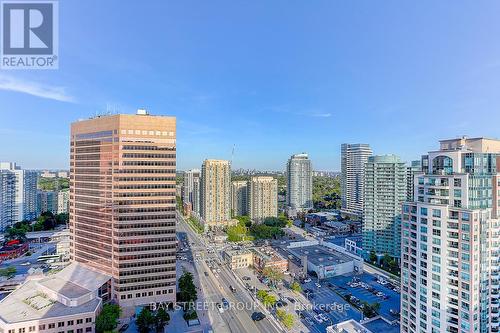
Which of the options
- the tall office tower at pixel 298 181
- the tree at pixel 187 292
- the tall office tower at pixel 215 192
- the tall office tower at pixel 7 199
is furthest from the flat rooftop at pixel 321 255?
the tall office tower at pixel 7 199

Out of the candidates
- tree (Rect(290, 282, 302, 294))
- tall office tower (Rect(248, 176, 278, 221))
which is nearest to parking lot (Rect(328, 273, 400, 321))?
tree (Rect(290, 282, 302, 294))

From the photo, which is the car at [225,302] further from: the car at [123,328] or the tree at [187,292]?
the car at [123,328]

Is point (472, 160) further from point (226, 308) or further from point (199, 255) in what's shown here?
point (199, 255)

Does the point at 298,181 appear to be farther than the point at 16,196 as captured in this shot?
Yes

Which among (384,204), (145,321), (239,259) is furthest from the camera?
(384,204)

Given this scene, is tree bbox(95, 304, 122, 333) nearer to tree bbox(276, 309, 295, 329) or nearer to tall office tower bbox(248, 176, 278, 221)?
tree bbox(276, 309, 295, 329)

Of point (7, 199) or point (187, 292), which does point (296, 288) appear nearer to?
point (187, 292)

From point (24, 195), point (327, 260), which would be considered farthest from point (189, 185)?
point (327, 260)
